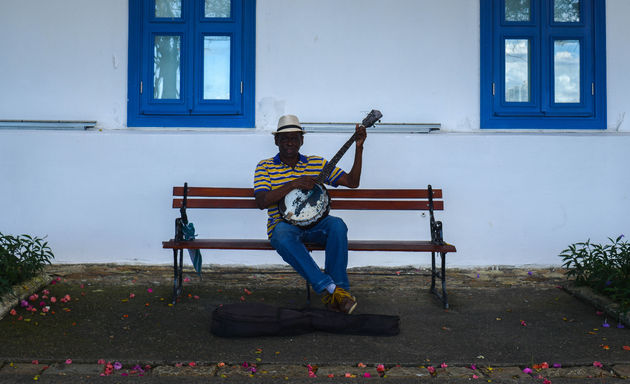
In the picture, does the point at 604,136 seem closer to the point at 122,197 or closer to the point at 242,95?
the point at 242,95

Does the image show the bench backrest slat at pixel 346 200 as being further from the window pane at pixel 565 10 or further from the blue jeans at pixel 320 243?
the window pane at pixel 565 10

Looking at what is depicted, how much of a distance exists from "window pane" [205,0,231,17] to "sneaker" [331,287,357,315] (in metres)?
3.21

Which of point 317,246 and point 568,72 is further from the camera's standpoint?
point 568,72

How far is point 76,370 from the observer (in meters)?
3.08

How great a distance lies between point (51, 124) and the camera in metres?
5.62

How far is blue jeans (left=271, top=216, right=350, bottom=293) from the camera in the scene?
400 cm

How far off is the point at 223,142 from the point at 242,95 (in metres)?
0.49

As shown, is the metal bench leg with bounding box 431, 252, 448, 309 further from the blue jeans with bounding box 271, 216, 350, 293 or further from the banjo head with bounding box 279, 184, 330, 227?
the banjo head with bounding box 279, 184, 330, 227

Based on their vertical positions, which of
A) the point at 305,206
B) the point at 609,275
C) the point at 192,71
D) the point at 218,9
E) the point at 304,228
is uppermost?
the point at 218,9

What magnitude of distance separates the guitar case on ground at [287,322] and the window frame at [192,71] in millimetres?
2472

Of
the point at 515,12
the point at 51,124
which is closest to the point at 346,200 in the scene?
the point at 515,12

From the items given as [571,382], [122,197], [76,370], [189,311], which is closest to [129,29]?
[122,197]

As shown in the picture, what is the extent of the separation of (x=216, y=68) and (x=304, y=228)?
2.26 m

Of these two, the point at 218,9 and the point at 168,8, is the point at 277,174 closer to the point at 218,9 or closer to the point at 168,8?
the point at 218,9
